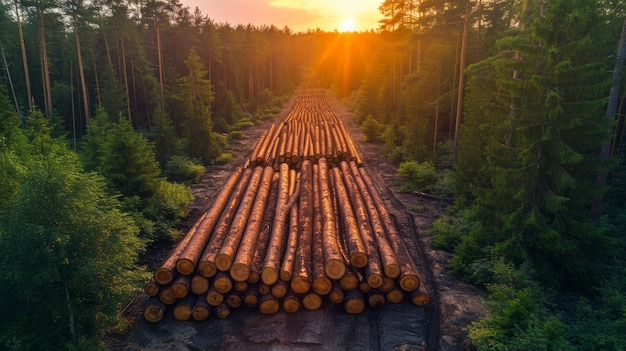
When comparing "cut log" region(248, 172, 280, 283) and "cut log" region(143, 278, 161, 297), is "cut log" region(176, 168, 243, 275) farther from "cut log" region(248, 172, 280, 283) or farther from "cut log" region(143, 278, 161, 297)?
"cut log" region(248, 172, 280, 283)

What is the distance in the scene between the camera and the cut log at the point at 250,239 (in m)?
9.06

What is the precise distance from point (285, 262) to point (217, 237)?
2467 mm

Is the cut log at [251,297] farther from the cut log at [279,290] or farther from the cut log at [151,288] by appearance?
the cut log at [151,288]

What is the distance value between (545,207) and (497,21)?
19.3 meters

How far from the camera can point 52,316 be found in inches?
258

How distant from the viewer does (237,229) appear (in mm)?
11070

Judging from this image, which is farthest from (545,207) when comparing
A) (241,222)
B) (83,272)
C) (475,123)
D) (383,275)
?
(83,272)

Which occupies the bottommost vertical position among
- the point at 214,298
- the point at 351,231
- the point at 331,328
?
the point at 331,328

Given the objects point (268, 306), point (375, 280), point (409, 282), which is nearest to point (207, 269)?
point (268, 306)

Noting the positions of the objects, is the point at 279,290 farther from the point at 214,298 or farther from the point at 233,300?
the point at 214,298

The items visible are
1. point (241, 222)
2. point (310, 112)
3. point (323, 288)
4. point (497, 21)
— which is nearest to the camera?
point (323, 288)

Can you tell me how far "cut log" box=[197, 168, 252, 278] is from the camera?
30.1 feet

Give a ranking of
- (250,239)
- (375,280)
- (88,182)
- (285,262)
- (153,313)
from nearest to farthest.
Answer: (88,182) → (153,313) → (375,280) → (285,262) → (250,239)

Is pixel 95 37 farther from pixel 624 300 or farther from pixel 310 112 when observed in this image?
pixel 624 300
